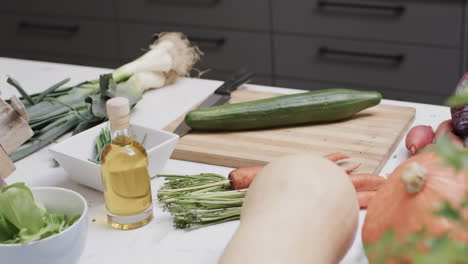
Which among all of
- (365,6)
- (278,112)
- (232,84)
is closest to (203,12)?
(365,6)

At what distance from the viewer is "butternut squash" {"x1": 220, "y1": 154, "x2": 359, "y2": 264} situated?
0.79 m

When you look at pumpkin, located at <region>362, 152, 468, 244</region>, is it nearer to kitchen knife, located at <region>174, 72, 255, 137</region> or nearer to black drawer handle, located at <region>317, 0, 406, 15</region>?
kitchen knife, located at <region>174, 72, 255, 137</region>

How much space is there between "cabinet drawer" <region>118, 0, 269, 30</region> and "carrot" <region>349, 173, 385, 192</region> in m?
1.81

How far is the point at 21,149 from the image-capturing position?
1.41m

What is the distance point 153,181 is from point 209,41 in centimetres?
181

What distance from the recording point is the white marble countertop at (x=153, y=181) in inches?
41.4

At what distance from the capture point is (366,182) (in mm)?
1156

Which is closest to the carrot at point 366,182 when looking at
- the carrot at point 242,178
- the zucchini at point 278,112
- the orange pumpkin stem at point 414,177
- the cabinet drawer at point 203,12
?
the carrot at point 242,178

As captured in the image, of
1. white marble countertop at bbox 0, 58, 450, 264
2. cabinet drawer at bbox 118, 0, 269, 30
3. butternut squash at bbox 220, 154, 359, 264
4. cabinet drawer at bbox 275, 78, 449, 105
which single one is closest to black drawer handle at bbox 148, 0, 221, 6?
cabinet drawer at bbox 118, 0, 269, 30

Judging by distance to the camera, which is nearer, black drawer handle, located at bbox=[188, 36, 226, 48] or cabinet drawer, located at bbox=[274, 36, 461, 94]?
cabinet drawer, located at bbox=[274, 36, 461, 94]

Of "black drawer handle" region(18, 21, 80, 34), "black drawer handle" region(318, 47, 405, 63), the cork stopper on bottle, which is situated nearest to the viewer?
the cork stopper on bottle

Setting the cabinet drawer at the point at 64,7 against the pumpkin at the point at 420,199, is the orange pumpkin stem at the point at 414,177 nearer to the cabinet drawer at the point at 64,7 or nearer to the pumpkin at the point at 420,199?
the pumpkin at the point at 420,199

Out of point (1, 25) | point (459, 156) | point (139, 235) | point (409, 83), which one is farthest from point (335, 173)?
point (1, 25)

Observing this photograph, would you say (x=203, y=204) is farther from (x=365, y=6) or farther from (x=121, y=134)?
(x=365, y=6)
